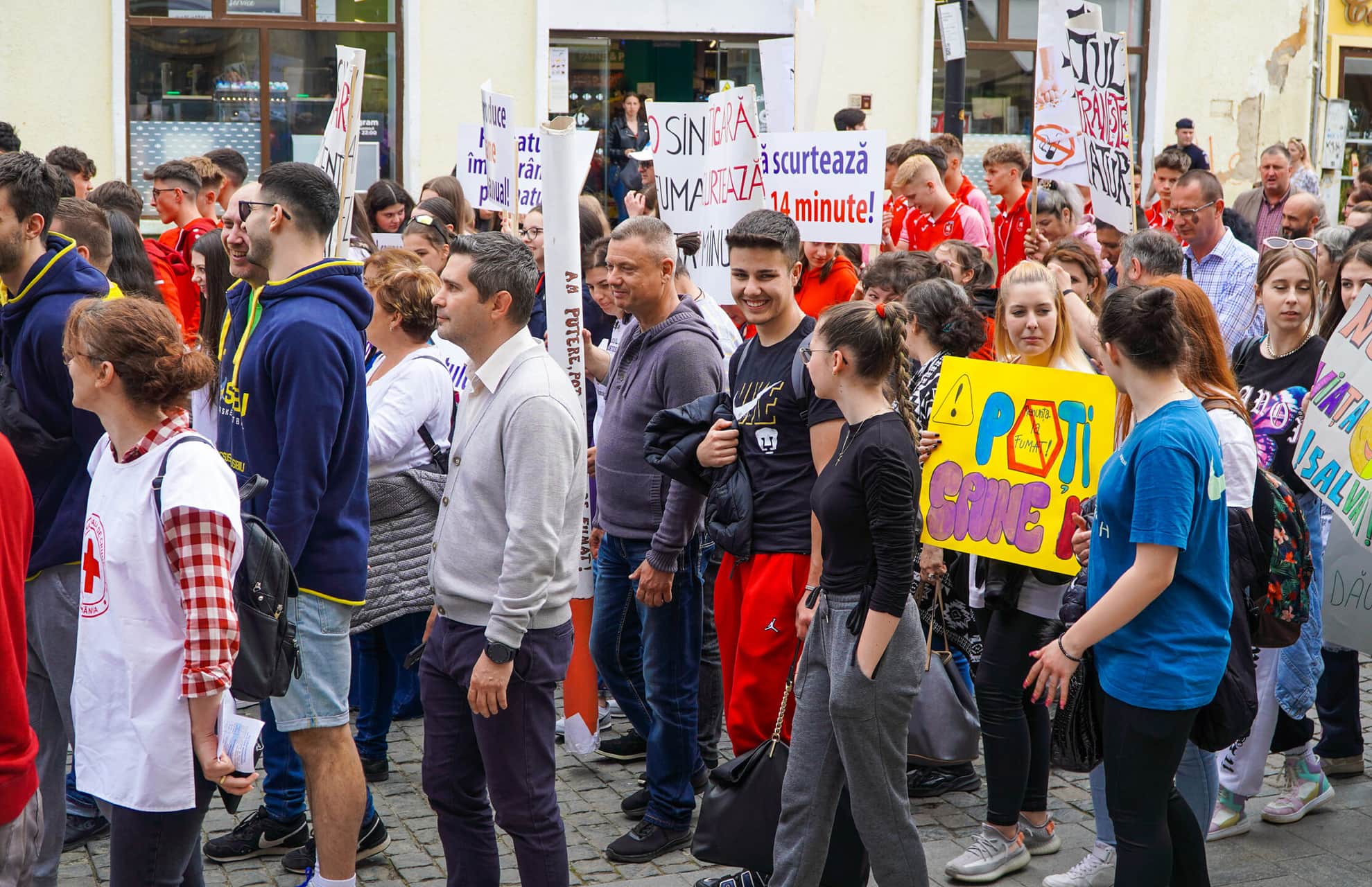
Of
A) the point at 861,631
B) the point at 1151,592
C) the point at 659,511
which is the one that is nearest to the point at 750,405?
the point at 659,511

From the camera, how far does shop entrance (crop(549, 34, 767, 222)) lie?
53.7 ft

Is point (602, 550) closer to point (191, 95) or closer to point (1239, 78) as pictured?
point (191, 95)

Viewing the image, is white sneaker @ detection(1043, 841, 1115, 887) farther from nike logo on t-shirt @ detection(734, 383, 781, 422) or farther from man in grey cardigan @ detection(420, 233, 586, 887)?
nike logo on t-shirt @ detection(734, 383, 781, 422)

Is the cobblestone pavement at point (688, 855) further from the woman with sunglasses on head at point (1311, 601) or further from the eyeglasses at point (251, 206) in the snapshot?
the eyeglasses at point (251, 206)

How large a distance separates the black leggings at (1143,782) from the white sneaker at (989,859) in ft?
3.15

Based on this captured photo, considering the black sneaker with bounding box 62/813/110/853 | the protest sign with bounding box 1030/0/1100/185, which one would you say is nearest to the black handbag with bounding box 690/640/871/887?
the black sneaker with bounding box 62/813/110/853

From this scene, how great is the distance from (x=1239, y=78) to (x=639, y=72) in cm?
746

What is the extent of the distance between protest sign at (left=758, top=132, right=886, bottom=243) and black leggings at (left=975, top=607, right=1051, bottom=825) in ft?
8.05

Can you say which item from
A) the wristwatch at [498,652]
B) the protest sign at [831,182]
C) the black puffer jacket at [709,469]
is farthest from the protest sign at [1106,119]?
the wristwatch at [498,652]

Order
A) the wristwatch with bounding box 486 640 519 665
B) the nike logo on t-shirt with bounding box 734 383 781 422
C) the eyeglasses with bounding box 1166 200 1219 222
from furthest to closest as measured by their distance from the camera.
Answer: the eyeglasses with bounding box 1166 200 1219 222 < the nike logo on t-shirt with bounding box 734 383 781 422 < the wristwatch with bounding box 486 640 519 665

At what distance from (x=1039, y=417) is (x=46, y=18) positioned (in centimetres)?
1327

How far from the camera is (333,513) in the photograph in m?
4.18

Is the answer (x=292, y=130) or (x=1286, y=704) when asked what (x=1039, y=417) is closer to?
(x=1286, y=704)

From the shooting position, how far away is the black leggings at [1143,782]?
3596 millimetres
